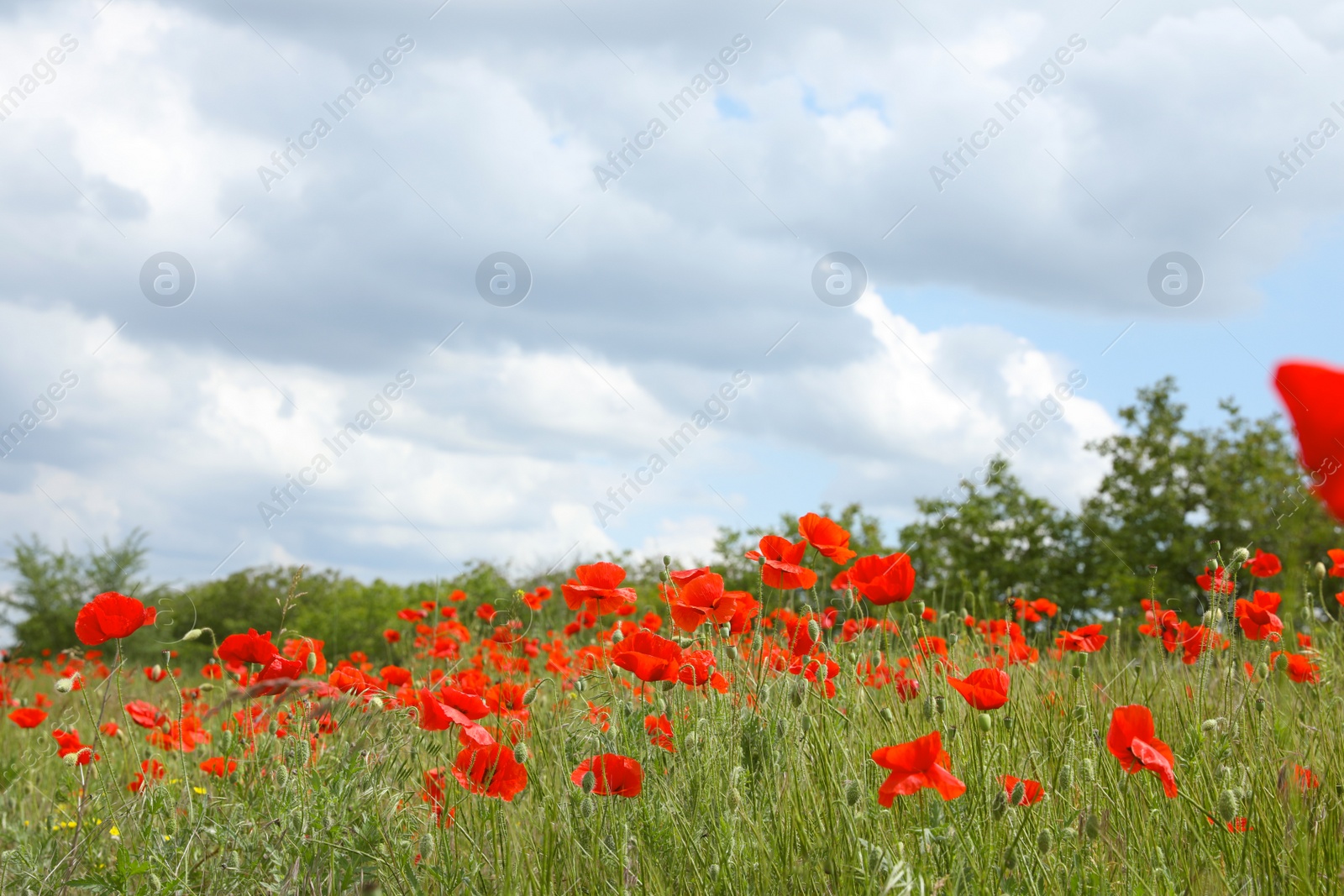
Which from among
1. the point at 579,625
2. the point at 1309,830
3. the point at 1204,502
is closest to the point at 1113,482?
the point at 1204,502

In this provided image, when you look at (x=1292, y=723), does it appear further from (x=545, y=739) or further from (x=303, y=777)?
(x=303, y=777)

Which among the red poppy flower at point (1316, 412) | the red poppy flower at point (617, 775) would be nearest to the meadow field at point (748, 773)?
the red poppy flower at point (617, 775)

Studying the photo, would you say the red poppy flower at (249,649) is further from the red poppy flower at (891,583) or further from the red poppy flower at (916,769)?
the red poppy flower at (916,769)

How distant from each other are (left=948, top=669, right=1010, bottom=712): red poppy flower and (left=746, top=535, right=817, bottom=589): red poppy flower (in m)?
0.65

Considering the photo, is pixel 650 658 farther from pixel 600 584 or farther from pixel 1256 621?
pixel 1256 621

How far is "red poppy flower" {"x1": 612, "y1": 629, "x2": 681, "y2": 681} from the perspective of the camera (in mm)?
2366

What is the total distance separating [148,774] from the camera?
3.57 meters

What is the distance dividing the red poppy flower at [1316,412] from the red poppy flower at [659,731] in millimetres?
2382

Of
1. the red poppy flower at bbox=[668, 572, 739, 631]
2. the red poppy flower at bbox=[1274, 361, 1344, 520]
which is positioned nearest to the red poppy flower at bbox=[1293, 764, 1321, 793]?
the red poppy flower at bbox=[668, 572, 739, 631]

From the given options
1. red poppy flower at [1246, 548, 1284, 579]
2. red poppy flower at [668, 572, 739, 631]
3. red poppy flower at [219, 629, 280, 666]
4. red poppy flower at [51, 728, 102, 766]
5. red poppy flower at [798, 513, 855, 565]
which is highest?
red poppy flower at [1246, 548, 1284, 579]

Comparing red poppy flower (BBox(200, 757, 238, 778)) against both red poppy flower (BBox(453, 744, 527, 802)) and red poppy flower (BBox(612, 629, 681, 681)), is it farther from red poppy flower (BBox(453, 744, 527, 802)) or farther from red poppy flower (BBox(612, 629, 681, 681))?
red poppy flower (BBox(612, 629, 681, 681))

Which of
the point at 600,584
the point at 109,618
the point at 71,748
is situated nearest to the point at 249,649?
the point at 109,618

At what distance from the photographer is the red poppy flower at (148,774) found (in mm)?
3461

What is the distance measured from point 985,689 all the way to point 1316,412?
1477 mm
